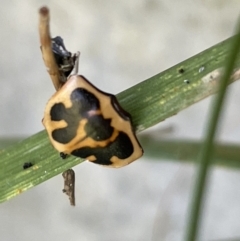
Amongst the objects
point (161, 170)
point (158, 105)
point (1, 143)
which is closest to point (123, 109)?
point (158, 105)

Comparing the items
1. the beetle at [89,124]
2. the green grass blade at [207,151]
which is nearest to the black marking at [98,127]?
the beetle at [89,124]

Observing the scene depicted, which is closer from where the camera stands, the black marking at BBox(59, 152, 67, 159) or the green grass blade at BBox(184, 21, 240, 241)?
the green grass blade at BBox(184, 21, 240, 241)

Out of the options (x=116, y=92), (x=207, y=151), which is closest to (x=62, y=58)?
(x=207, y=151)

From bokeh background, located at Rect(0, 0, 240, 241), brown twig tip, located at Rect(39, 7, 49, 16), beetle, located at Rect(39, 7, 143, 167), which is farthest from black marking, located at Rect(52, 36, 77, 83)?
bokeh background, located at Rect(0, 0, 240, 241)

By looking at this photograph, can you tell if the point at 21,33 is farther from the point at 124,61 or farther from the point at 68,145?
the point at 68,145

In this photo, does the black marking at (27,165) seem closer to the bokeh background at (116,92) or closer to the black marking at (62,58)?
the black marking at (62,58)

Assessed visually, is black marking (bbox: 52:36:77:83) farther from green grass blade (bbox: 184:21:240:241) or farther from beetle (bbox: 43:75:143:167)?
green grass blade (bbox: 184:21:240:241)

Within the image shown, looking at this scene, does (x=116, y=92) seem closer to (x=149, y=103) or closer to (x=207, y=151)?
(x=149, y=103)
